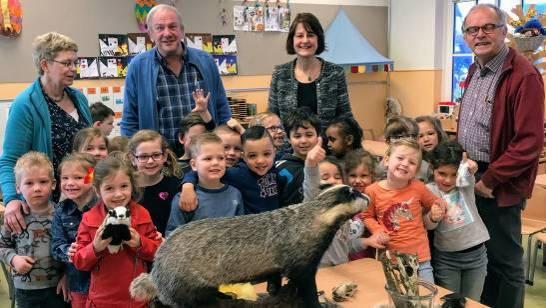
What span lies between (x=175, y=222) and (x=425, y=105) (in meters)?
6.04

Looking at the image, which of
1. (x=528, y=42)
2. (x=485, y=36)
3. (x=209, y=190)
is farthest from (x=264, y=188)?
(x=528, y=42)

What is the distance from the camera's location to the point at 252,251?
Answer: 1.30 meters

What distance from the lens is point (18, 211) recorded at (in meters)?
2.18

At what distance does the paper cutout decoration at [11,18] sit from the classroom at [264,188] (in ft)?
8.15

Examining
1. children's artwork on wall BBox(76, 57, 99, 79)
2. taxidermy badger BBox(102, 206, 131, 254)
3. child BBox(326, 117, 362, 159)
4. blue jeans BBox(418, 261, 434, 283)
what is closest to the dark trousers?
blue jeans BBox(418, 261, 434, 283)

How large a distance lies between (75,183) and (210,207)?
596 mm

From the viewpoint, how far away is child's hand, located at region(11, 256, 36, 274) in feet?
6.86

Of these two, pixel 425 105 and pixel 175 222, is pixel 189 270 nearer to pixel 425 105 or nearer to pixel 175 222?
pixel 175 222

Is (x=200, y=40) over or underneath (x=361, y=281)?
over

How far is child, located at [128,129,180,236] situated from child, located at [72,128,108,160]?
0.28 meters

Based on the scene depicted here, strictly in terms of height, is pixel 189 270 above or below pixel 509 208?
above

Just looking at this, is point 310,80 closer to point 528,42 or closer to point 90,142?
point 90,142

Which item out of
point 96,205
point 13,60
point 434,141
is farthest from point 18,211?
point 13,60

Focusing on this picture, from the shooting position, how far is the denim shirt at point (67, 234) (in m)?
2.04
